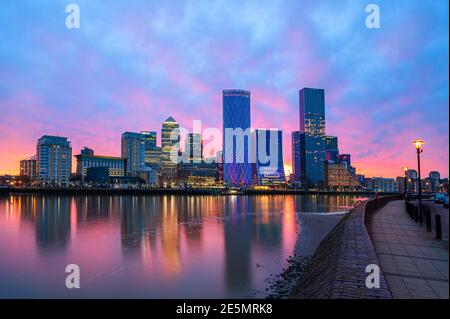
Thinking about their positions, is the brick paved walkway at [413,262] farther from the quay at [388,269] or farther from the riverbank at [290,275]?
the riverbank at [290,275]

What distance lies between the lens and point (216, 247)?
93.1ft

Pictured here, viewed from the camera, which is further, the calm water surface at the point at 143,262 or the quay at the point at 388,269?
the calm water surface at the point at 143,262

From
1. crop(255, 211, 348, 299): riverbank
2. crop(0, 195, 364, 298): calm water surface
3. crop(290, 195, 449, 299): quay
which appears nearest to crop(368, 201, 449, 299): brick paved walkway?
crop(290, 195, 449, 299): quay

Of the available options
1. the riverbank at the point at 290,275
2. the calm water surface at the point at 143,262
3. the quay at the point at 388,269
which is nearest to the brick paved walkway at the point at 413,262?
the quay at the point at 388,269

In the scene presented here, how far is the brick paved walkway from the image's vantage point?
8.90m

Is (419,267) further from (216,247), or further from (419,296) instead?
(216,247)

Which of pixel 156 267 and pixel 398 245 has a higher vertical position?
pixel 398 245

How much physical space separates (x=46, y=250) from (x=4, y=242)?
7867 millimetres

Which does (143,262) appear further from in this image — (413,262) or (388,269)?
(413,262)

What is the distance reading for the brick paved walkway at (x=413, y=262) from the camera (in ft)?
29.2

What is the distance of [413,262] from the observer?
38.9 ft

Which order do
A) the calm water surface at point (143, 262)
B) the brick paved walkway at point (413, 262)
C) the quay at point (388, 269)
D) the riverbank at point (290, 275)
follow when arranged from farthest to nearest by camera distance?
1. the calm water surface at point (143, 262)
2. the riverbank at point (290, 275)
3. the brick paved walkway at point (413, 262)
4. the quay at point (388, 269)
